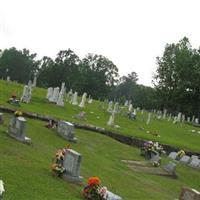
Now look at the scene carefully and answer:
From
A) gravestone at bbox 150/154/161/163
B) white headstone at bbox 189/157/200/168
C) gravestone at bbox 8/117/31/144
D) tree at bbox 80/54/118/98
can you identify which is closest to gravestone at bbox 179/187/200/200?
gravestone at bbox 8/117/31/144

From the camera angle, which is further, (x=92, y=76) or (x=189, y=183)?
(x=92, y=76)

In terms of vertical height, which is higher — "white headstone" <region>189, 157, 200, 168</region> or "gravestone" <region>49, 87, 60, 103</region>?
"gravestone" <region>49, 87, 60, 103</region>

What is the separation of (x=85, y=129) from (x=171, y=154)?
6.34 m

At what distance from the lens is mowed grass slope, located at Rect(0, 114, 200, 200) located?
15.8 m

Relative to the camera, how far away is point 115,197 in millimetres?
16266

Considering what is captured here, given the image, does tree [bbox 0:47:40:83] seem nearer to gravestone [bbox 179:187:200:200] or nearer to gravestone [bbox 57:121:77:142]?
gravestone [bbox 57:121:77:142]

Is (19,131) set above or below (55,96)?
below

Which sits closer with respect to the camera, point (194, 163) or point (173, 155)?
point (194, 163)

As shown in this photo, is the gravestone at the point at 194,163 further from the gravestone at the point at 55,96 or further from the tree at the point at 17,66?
the tree at the point at 17,66

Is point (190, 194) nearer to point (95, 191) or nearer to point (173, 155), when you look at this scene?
point (95, 191)

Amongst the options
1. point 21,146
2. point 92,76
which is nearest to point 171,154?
point 21,146

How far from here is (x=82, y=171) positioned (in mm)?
21062

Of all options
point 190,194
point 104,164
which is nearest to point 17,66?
point 104,164

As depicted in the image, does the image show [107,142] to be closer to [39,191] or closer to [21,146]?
[21,146]
